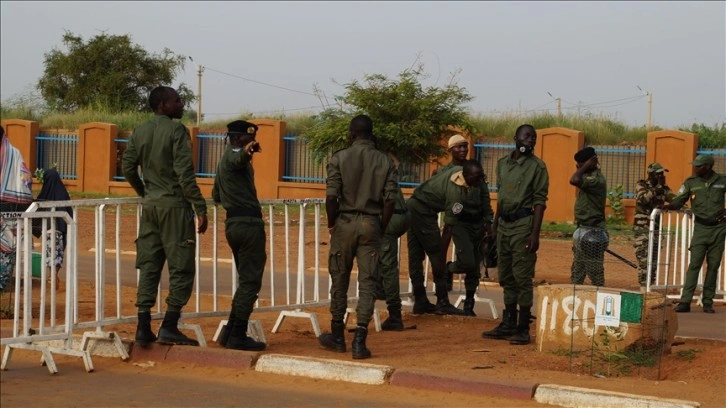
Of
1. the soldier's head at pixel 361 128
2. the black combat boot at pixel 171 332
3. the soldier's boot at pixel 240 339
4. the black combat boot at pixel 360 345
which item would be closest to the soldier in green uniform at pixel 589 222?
the soldier's head at pixel 361 128

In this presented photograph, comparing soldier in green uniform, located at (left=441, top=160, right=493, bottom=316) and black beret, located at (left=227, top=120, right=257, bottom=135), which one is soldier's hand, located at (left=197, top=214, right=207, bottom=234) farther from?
soldier in green uniform, located at (left=441, top=160, right=493, bottom=316)

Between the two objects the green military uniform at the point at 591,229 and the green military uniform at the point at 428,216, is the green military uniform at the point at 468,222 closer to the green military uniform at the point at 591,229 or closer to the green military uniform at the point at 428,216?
the green military uniform at the point at 428,216

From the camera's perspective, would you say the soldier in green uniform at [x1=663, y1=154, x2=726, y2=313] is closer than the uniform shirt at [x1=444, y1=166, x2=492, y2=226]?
No

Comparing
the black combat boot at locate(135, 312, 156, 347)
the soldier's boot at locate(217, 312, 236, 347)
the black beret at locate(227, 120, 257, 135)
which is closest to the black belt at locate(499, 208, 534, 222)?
the black beret at locate(227, 120, 257, 135)

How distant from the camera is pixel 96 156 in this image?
126 feet

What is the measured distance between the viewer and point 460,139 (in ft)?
39.1

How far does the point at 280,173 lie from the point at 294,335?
24.2 meters

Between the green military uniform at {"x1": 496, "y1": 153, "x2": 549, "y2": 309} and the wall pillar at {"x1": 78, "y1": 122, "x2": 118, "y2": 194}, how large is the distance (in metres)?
28.8

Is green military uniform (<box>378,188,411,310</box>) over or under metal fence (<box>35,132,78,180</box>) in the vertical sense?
under

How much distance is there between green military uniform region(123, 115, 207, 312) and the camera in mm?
8964

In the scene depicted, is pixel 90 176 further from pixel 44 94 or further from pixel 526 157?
pixel 526 157

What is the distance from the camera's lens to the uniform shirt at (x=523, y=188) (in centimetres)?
1023

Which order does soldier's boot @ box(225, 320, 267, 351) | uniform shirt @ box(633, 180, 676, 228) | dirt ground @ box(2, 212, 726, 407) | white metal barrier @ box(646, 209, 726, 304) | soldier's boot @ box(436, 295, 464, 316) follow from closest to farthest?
dirt ground @ box(2, 212, 726, 407), soldier's boot @ box(225, 320, 267, 351), soldier's boot @ box(436, 295, 464, 316), white metal barrier @ box(646, 209, 726, 304), uniform shirt @ box(633, 180, 676, 228)

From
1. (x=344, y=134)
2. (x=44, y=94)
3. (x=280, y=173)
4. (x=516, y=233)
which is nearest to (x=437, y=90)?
(x=344, y=134)
